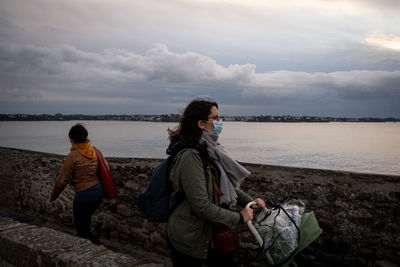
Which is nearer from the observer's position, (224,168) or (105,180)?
(224,168)

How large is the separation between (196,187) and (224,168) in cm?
31

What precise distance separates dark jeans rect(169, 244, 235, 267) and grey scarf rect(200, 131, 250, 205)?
30cm

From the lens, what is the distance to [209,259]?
6.38 feet

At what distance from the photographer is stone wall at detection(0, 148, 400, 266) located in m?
2.93

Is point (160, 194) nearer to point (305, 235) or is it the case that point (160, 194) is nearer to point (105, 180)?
point (305, 235)

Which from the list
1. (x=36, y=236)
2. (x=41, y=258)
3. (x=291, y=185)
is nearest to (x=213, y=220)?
(x=41, y=258)

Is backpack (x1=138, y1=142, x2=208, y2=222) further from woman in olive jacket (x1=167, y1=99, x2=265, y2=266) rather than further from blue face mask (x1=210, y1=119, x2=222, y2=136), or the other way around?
blue face mask (x1=210, y1=119, x2=222, y2=136)

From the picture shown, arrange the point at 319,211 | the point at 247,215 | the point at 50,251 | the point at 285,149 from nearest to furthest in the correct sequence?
1. the point at 247,215
2. the point at 50,251
3. the point at 319,211
4. the point at 285,149

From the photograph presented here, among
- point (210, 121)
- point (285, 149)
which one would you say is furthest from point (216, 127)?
point (285, 149)

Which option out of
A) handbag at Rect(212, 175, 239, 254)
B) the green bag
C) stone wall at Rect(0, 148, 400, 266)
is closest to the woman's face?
handbag at Rect(212, 175, 239, 254)

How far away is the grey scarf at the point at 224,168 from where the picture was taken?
1.82 m

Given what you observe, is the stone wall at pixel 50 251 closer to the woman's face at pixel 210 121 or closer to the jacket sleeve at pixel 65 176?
the woman's face at pixel 210 121

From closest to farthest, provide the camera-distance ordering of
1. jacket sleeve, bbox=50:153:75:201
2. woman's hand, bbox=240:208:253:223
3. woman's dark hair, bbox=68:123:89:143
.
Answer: woman's hand, bbox=240:208:253:223
jacket sleeve, bbox=50:153:75:201
woman's dark hair, bbox=68:123:89:143

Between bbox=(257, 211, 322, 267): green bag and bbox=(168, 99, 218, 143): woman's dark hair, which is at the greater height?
bbox=(168, 99, 218, 143): woman's dark hair
